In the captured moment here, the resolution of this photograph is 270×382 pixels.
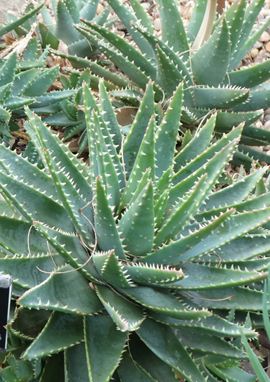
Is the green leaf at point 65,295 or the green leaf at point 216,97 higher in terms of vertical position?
the green leaf at point 216,97

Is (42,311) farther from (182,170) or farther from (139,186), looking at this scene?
(182,170)

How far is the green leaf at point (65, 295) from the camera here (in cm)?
134

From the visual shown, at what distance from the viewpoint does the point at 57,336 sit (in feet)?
4.83

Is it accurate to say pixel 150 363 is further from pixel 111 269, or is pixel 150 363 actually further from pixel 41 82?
pixel 41 82

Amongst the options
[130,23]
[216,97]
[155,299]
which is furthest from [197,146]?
[130,23]

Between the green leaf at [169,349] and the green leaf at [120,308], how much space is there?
4 cm

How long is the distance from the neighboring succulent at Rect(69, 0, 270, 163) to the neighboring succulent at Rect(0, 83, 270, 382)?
637mm

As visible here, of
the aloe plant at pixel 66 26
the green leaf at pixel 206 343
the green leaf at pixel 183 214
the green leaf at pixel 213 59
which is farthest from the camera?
the aloe plant at pixel 66 26

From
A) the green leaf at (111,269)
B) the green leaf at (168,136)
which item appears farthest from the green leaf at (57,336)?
the green leaf at (168,136)

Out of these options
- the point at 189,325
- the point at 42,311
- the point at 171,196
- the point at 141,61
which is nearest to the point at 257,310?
the point at 189,325

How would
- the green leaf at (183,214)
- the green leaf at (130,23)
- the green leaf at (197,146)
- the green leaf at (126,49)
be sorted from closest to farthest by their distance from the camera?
1. the green leaf at (183,214)
2. the green leaf at (197,146)
3. the green leaf at (126,49)
4. the green leaf at (130,23)

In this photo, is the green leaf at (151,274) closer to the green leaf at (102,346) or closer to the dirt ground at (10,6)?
the green leaf at (102,346)

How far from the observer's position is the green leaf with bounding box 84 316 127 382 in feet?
4.61

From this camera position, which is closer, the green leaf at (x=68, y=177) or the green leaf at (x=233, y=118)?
the green leaf at (x=68, y=177)
